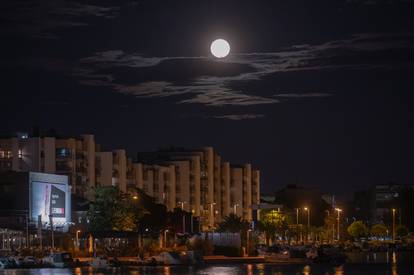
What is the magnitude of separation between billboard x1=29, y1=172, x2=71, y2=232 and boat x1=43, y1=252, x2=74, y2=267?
1074 inches

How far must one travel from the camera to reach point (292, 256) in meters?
125

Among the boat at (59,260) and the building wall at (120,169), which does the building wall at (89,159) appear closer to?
the building wall at (120,169)

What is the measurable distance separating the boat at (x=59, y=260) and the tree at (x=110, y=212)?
93.2 feet

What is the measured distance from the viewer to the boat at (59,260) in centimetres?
9594

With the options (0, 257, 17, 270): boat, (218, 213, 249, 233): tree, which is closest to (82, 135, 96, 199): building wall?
(218, 213, 249, 233): tree

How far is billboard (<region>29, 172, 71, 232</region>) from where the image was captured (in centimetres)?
12862

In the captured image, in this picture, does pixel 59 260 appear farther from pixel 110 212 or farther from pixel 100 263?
pixel 110 212

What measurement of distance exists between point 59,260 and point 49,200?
35.8 metres

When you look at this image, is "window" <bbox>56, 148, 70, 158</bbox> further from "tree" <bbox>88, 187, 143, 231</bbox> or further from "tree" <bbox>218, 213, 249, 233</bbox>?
"tree" <bbox>88, 187, 143, 231</bbox>

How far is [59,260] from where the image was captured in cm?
9694

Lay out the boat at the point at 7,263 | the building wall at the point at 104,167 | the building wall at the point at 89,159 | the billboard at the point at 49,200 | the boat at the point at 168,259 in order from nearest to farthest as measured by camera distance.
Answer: the boat at the point at 7,263 < the boat at the point at 168,259 < the billboard at the point at 49,200 < the building wall at the point at 89,159 < the building wall at the point at 104,167

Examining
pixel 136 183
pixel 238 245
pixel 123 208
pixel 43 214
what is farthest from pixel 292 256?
pixel 136 183

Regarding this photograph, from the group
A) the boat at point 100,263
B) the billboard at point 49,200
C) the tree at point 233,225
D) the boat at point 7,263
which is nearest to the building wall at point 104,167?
the tree at point 233,225

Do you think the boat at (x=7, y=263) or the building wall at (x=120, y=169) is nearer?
the boat at (x=7, y=263)
